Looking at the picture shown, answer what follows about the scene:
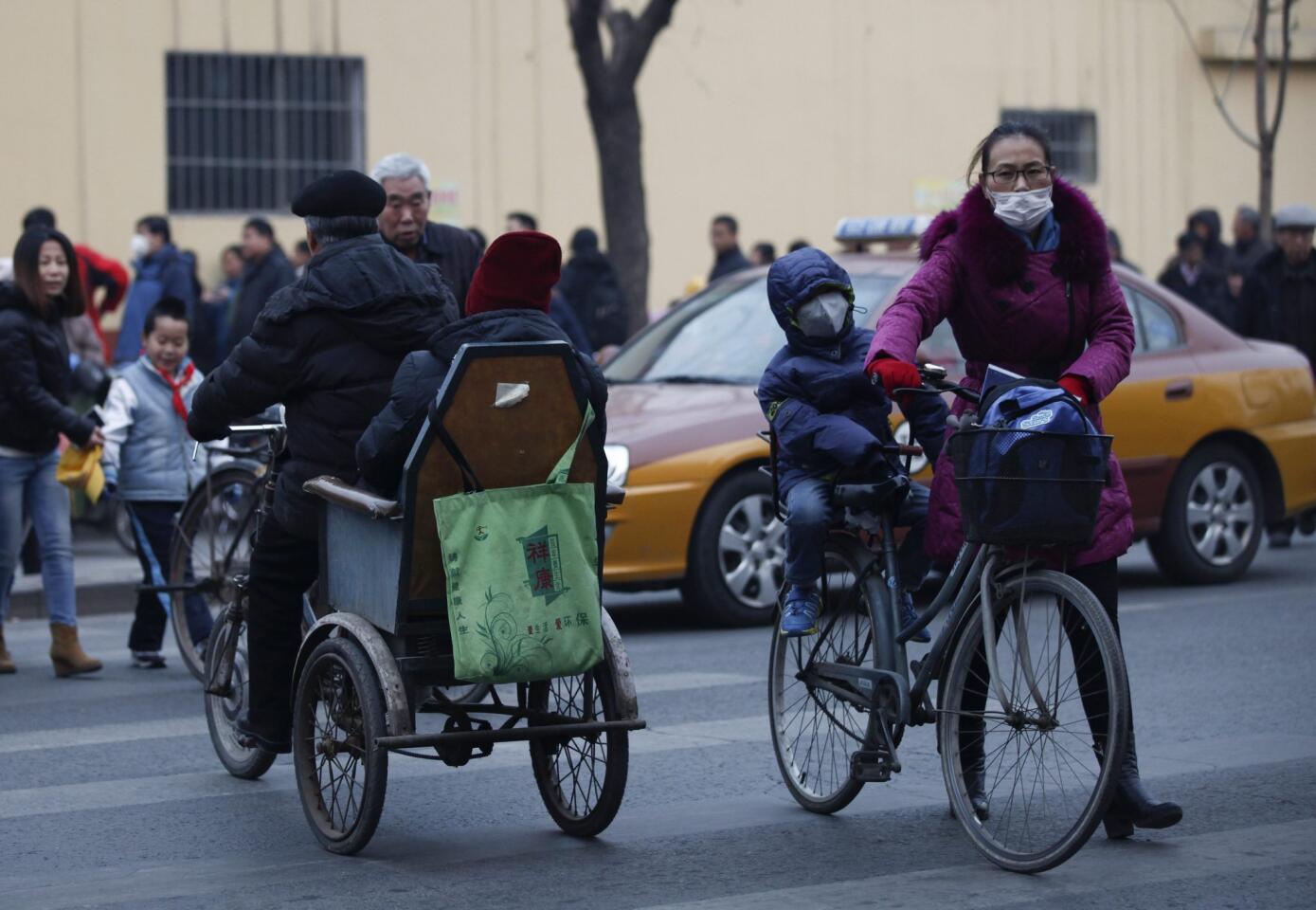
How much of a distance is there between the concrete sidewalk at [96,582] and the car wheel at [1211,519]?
5333 mm

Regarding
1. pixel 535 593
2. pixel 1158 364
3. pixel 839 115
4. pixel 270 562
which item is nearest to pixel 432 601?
pixel 535 593

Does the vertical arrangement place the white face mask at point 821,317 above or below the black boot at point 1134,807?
above

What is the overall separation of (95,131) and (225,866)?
14565mm

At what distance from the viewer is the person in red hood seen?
552cm

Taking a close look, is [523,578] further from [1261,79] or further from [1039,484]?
[1261,79]

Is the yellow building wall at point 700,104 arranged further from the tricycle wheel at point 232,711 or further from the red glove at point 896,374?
the red glove at point 896,374

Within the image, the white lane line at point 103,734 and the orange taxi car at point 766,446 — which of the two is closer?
the white lane line at point 103,734

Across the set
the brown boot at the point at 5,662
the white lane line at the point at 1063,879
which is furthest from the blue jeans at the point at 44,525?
the white lane line at the point at 1063,879

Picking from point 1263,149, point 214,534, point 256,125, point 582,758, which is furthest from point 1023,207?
point 1263,149

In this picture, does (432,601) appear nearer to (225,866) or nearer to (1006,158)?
(225,866)

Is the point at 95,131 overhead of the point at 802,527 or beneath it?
overhead

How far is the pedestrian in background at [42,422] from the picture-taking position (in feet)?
29.8

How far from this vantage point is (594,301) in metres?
16.4

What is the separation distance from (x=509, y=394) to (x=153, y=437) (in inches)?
162
